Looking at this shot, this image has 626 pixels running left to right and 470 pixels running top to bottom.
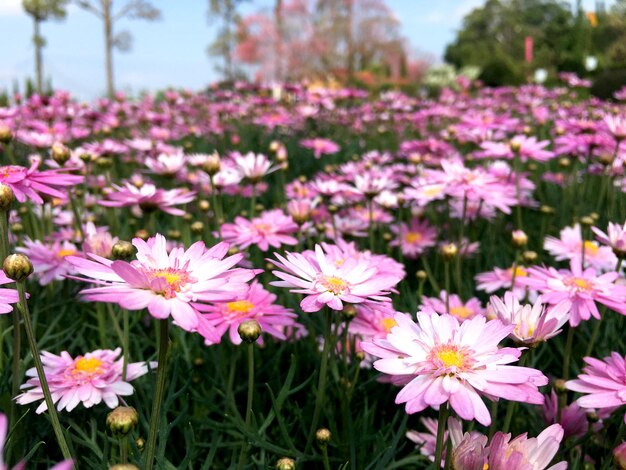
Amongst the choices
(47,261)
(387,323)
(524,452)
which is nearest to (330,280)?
(524,452)

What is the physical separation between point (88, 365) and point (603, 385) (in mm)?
951

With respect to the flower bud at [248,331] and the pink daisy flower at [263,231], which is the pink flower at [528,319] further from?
the pink daisy flower at [263,231]

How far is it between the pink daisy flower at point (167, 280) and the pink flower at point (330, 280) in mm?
112

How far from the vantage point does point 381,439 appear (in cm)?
117

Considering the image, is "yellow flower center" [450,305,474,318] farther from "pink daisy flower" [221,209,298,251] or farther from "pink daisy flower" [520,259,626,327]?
"pink daisy flower" [221,209,298,251]

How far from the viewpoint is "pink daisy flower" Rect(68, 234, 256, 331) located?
75 centimetres

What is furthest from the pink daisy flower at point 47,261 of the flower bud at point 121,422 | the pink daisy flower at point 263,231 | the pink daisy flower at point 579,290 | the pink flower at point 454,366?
the pink daisy flower at point 579,290

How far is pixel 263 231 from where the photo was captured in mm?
1705

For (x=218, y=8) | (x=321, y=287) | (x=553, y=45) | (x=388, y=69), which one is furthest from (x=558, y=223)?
(x=553, y=45)

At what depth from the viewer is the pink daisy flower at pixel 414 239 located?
2.29 meters

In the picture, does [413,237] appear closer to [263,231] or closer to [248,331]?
[263,231]

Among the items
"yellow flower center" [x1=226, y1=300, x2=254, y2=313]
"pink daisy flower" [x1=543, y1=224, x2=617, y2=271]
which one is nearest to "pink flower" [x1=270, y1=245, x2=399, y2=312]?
"yellow flower center" [x1=226, y1=300, x2=254, y2=313]

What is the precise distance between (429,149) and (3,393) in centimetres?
240

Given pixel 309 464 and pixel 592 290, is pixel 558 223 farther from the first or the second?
pixel 309 464
